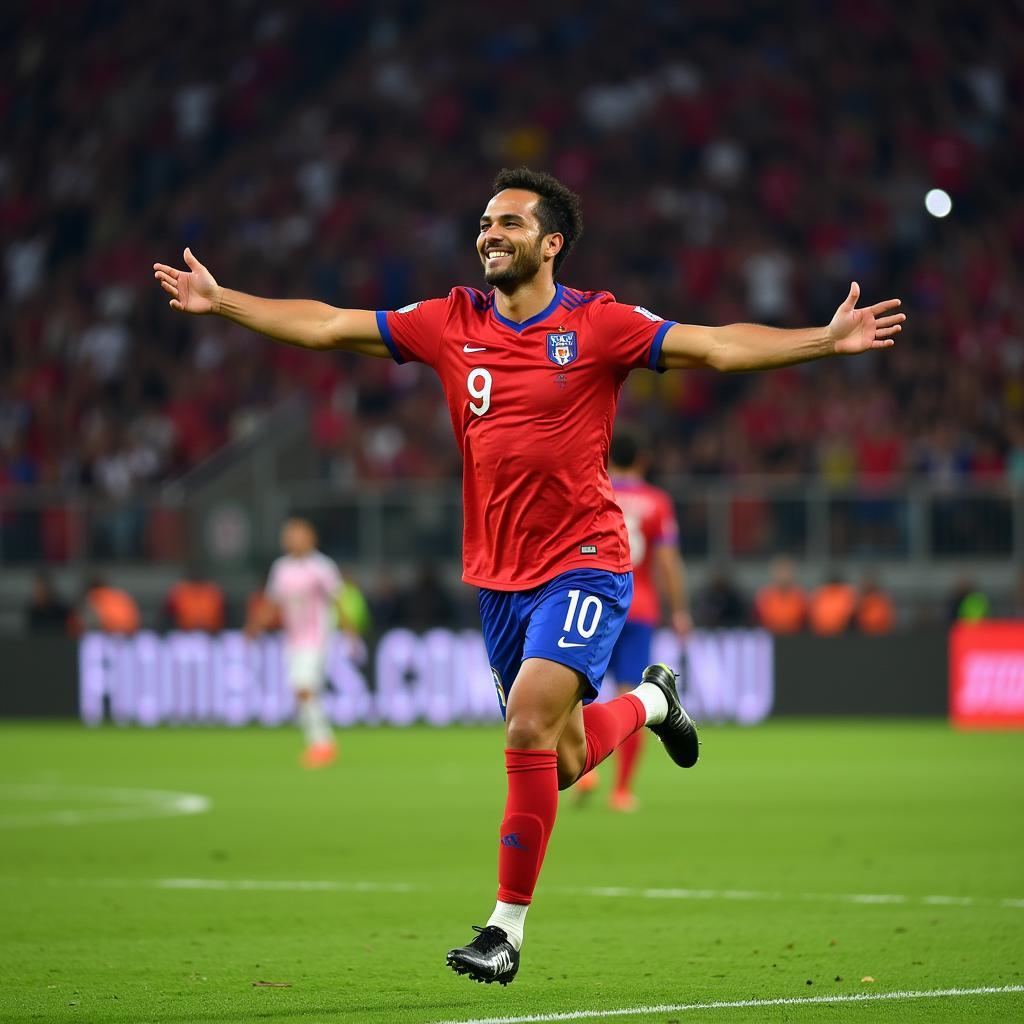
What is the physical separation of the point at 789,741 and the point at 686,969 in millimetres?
13308

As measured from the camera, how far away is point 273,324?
22.7 ft

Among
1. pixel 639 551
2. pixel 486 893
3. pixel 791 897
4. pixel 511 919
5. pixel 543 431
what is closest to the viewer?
pixel 511 919

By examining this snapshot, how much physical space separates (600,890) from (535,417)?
330 cm

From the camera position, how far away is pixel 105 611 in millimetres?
22922

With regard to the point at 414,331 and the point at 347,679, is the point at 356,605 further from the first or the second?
the point at 414,331

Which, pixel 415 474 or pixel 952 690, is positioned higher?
pixel 415 474

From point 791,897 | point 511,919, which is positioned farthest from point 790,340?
point 791,897

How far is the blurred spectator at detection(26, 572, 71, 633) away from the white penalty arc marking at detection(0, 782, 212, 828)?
296 inches

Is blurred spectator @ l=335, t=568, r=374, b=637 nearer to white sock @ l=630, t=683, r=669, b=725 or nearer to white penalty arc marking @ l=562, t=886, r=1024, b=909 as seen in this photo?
white penalty arc marking @ l=562, t=886, r=1024, b=909

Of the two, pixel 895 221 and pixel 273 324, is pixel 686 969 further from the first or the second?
pixel 895 221

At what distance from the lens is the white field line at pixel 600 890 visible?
8773mm

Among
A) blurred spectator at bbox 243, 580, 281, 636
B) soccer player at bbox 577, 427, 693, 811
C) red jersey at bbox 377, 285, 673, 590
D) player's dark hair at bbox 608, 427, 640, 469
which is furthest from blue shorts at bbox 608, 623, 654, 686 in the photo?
blurred spectator at bbox 243, 580, 281, 636

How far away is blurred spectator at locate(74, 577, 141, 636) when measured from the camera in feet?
75.0

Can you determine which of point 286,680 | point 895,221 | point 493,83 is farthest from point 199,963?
point 493,83
